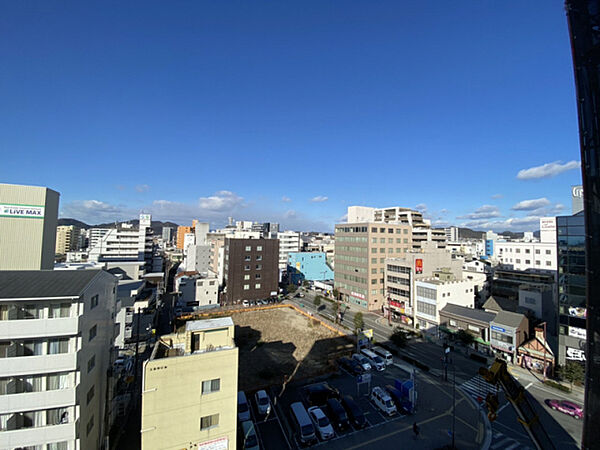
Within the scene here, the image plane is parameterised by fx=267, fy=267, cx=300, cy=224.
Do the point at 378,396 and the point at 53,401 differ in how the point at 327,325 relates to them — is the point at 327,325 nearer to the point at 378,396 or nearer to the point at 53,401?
the point at 378,396

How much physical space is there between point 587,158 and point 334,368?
23.7 m

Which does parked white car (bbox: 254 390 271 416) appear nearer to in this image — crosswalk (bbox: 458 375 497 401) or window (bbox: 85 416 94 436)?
window (bbox: 85 416 94 436)

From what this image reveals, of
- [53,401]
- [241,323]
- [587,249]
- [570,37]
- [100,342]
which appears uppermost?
[570,37]

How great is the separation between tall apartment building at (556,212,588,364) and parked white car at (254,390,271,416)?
2606 centimetres

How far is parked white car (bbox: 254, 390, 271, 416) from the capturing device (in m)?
18.1

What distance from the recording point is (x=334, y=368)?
24.6 meters

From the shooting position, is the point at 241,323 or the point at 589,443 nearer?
the point at 589,443

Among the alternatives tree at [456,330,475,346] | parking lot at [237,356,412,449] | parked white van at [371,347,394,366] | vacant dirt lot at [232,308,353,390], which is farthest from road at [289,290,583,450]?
vacant dirt lot at [232,308,353,390]

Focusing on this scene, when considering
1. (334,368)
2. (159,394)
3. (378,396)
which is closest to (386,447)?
(378,396)

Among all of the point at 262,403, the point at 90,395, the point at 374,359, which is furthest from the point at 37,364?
the point at 374,359

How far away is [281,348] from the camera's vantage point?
2989 cm

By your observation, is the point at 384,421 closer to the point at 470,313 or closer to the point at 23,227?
the point at 470,313

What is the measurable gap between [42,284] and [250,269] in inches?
1499

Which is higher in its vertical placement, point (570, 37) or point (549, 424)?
point (570, 37)
